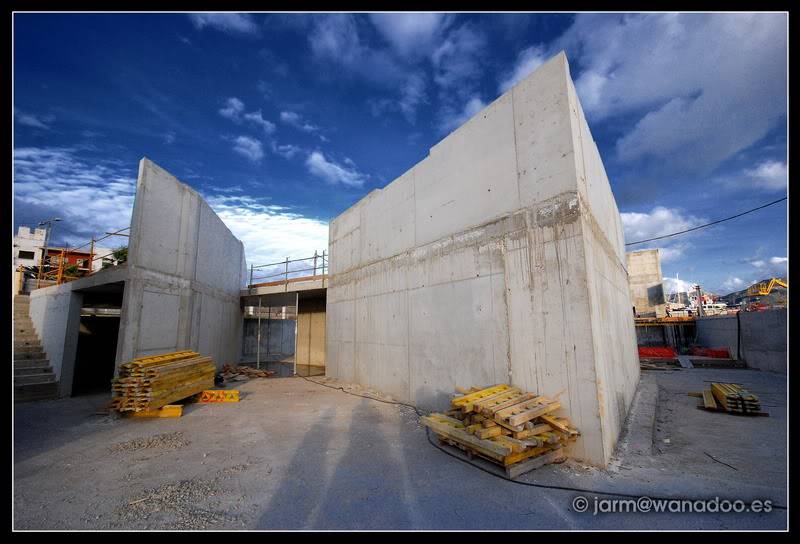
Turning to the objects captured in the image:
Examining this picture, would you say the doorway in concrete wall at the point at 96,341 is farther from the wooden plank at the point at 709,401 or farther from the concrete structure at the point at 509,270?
the wooden plank at the point at 709,401

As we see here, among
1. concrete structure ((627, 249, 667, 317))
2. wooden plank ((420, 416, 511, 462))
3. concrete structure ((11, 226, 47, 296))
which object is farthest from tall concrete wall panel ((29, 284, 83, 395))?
concrete structure ((627, 249, 667, 317))

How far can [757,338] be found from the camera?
15.5m

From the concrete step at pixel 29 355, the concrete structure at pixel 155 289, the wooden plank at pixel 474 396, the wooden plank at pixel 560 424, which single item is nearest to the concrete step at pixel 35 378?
the concrete structure at pixel 155 289

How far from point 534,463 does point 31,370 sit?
15.0 m

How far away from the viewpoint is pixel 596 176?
8.49 m

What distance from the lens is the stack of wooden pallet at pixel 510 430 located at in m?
4.81

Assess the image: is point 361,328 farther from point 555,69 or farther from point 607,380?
point 555,69

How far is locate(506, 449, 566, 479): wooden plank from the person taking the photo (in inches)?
186

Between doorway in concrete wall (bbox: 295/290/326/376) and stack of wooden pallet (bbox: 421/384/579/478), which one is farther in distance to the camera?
doorway in concrete wall (bbox: 295/290/326/376)

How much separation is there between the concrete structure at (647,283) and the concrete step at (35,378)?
38.9 m

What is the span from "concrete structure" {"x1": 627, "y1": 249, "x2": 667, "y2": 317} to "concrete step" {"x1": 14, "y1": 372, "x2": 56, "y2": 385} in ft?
128

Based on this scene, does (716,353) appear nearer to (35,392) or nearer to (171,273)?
(171,273)

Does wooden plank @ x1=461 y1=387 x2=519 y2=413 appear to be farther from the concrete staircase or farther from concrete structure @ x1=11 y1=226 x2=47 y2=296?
concrete structure @ x1=11 y1=226 x2=47 y2=296

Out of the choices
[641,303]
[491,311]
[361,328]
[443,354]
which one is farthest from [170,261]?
[641,303]
